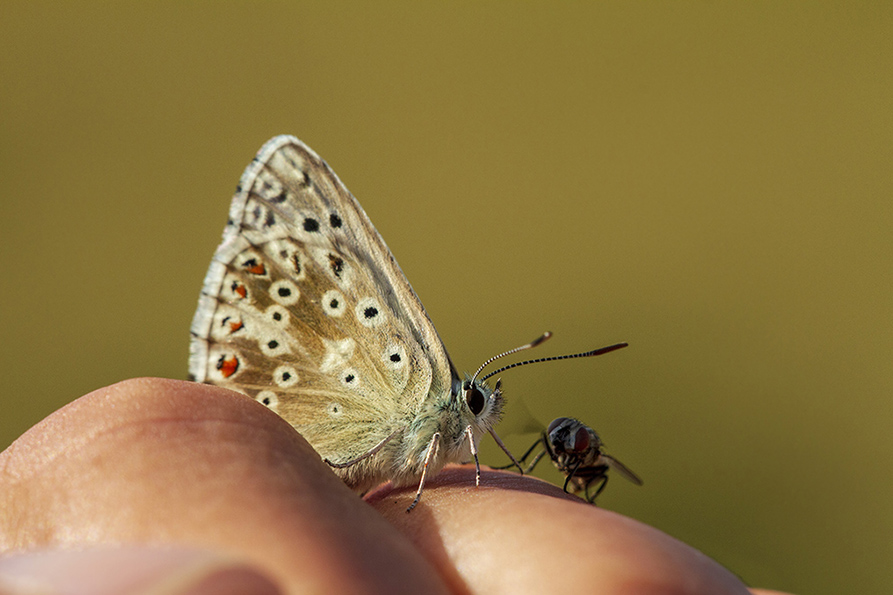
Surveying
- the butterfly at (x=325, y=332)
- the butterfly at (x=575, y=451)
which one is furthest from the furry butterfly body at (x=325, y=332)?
the butterfly at (x=575, y=451)

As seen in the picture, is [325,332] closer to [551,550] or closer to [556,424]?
[556,424]

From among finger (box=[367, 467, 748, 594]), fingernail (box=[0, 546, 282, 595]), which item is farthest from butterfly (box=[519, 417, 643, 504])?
fingernail (box=[0, 546, 282, 595])

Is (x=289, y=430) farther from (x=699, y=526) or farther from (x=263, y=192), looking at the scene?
(x=699, y=526)

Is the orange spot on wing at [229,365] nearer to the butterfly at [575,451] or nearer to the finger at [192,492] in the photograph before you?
the finger at [192,492]

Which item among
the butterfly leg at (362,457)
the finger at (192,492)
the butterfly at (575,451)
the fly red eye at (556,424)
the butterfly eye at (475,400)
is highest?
the finger at (192,492)

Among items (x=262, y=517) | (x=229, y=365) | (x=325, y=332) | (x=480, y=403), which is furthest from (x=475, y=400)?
(x=262, y=517)

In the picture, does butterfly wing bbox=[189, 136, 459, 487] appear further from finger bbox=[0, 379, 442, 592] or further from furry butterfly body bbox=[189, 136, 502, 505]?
finger bbox=[0, 379, 442, 592]

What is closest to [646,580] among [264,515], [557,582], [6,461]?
[557,582]
